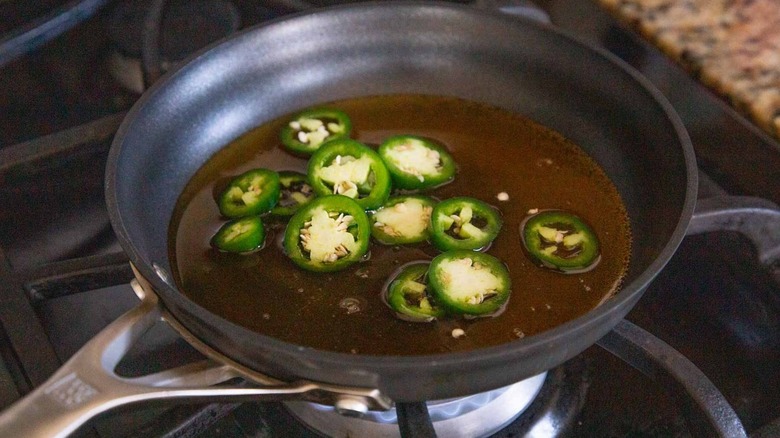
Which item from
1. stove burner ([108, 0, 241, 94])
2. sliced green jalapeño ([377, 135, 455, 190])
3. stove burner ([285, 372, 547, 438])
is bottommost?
stove burner ([285, 372, 547, 438])

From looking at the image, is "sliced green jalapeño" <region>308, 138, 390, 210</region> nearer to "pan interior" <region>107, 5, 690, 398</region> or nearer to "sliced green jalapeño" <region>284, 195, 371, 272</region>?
"sliced green jalapeño" <region>284, 195, 371, 272</region>

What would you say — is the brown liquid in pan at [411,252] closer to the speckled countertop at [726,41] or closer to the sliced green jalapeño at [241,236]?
the sliced green jalapeño at [241,236]

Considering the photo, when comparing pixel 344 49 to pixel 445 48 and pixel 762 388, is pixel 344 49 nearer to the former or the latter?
pixel 445 48

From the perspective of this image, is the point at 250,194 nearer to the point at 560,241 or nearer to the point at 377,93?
the point at 377,93

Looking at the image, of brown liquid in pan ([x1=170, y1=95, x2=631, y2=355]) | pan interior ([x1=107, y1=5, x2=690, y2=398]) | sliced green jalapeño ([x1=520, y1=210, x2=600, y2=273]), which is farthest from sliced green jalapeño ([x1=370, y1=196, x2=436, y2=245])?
pan interior ([x1=107, y1=5, x2=690, y2=398])

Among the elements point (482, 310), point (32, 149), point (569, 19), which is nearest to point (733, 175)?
point (569, 19)

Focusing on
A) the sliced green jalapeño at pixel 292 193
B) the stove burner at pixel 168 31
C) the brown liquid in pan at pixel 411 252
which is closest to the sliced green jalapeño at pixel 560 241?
the brown liquid in pan at pixel 411 252

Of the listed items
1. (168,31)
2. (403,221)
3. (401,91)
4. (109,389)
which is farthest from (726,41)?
(109,389)
